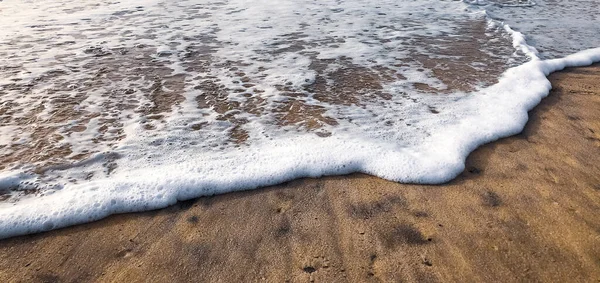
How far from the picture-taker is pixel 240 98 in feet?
12.3

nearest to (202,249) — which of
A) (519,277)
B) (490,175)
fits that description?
(519,277)

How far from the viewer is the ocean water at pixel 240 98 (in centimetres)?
259

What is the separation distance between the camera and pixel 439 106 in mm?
3578

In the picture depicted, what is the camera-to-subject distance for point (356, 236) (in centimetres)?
210

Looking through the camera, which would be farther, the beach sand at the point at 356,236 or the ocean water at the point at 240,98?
the ocean water at the point at 240,98

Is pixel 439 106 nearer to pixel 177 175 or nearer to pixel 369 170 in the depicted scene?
pixel 369 170

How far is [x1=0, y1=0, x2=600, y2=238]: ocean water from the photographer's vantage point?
8.50 ft

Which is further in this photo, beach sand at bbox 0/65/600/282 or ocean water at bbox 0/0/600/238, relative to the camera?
ocean water at bbox 0/0/600/238

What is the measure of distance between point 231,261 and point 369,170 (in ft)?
3.74

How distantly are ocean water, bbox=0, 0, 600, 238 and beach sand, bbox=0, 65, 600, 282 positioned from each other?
16 cm

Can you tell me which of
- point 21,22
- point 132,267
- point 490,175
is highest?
point 21,22

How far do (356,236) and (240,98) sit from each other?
2.08 m

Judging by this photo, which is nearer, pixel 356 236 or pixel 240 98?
pixel 356 236

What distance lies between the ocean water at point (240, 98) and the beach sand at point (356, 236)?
0.16 m
